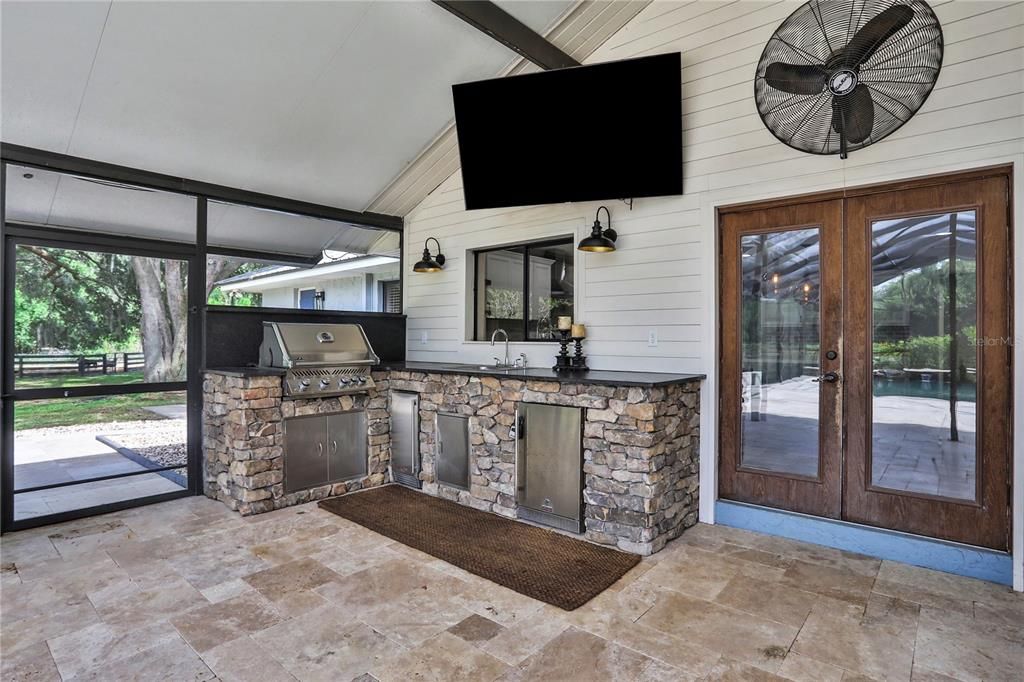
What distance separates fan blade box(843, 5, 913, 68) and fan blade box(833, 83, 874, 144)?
143 mm

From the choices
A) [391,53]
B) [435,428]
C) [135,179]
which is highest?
[391,53]

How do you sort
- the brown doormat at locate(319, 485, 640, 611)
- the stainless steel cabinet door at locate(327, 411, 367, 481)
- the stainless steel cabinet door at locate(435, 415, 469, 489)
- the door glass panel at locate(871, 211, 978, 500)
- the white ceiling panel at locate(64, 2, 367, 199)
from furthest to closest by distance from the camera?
the stainless steel cabinet door at locate(327, 411, 367, 481)
the stainless steel cabinet door at locate(435, 415, 469, 489)
the white ceiling panel at locate(64, 2, 367, 199)
the door glass panel at locate(871, 211, 978, 500)
the brown doormat at locate(319, 485, 640, 611)

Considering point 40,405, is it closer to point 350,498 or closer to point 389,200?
point 350,498

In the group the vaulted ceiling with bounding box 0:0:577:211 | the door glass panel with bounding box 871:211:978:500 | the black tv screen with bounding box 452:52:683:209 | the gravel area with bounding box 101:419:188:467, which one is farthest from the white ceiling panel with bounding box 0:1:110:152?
the door glass panel with bounding box 871:211:978:500

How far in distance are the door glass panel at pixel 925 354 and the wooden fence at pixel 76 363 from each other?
196 inches

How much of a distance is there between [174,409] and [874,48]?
507 centimetres

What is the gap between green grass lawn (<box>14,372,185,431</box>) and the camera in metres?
3.68

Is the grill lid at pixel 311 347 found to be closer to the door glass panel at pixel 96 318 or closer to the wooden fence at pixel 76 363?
the door glass panel at pixel 96 318

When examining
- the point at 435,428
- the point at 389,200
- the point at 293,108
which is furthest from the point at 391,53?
the point at 435,428

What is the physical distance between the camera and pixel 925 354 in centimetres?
306

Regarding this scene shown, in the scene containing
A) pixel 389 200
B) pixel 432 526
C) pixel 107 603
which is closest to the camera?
pixel 107 603

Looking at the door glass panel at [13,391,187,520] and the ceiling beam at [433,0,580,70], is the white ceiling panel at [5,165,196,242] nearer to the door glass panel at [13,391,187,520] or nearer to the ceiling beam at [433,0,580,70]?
the door glass panel at [13,391,187,520]

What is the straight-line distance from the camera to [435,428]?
171 inches

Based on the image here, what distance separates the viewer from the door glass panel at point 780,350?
341 centimetres
